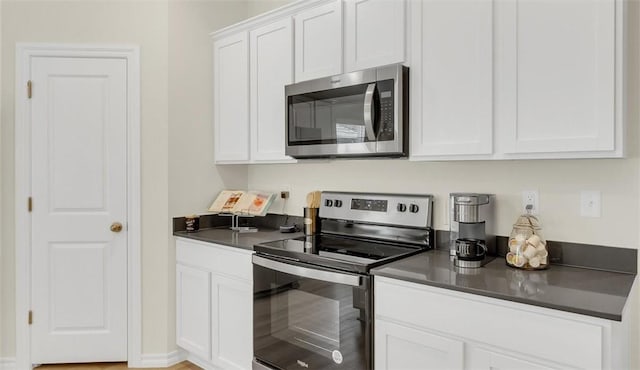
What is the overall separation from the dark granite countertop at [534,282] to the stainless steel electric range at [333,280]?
19 cm

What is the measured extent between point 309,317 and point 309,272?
23cm

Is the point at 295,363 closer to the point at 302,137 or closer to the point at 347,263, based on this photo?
the point at 347,263

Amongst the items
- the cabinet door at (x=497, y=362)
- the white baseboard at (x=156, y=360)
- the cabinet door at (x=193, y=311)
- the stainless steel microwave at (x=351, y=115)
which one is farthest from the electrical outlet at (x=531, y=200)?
the white baseboard at (x=156, y=360)

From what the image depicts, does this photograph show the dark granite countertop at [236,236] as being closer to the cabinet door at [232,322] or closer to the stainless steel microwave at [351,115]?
the cabinet door at [232,322]

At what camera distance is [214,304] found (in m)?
2.67

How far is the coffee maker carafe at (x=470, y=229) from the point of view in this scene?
189 centimetres

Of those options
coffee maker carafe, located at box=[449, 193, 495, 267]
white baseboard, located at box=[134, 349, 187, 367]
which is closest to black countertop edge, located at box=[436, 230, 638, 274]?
coffee maker carafe, located at box=[449, 193, 495, 267]

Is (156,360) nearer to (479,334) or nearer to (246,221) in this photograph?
(246,221)

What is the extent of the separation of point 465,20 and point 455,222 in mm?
905

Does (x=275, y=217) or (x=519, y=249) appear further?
(x=275, y=217)

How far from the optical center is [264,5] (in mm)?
3207

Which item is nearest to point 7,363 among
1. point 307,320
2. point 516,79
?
point 307,320

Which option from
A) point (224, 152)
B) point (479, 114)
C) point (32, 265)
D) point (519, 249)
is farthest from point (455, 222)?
point (32, 265)

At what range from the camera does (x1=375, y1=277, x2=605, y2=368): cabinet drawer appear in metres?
1.35
